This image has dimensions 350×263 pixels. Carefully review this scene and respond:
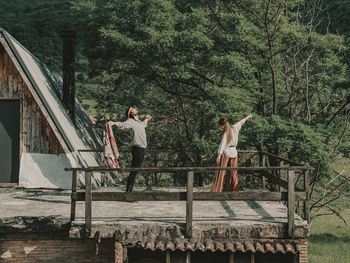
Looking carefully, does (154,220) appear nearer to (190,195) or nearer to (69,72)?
(190,195)

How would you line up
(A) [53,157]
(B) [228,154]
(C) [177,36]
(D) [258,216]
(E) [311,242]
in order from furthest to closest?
(E) [311,242] → (C) [177,36] → (A) [53,157] → (B) [228,154] → (D) [258,216]

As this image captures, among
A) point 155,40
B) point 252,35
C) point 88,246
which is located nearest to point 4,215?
point 88,246

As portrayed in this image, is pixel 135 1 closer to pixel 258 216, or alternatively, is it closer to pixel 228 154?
pixel 228 154

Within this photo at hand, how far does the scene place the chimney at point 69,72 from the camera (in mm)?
13383

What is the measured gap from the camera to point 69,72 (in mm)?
13484

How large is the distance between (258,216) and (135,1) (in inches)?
357

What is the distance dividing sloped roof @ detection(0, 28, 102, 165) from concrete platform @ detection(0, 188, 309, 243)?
243 centimetres

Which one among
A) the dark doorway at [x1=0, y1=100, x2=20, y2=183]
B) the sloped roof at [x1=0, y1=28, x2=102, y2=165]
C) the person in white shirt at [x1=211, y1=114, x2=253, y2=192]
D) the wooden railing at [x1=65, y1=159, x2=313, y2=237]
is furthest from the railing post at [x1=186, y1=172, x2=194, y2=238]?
the dark doorway at [x1=0, y1=100, x2=20, y2=183]

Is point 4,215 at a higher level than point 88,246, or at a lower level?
higher

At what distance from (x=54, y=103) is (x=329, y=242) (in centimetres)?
1760

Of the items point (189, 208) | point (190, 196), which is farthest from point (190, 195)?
point (189, 208)

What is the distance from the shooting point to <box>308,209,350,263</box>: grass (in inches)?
742

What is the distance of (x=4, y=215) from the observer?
809cm

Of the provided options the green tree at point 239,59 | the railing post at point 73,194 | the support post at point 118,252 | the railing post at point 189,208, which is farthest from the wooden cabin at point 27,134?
the railing post at point 189,208
